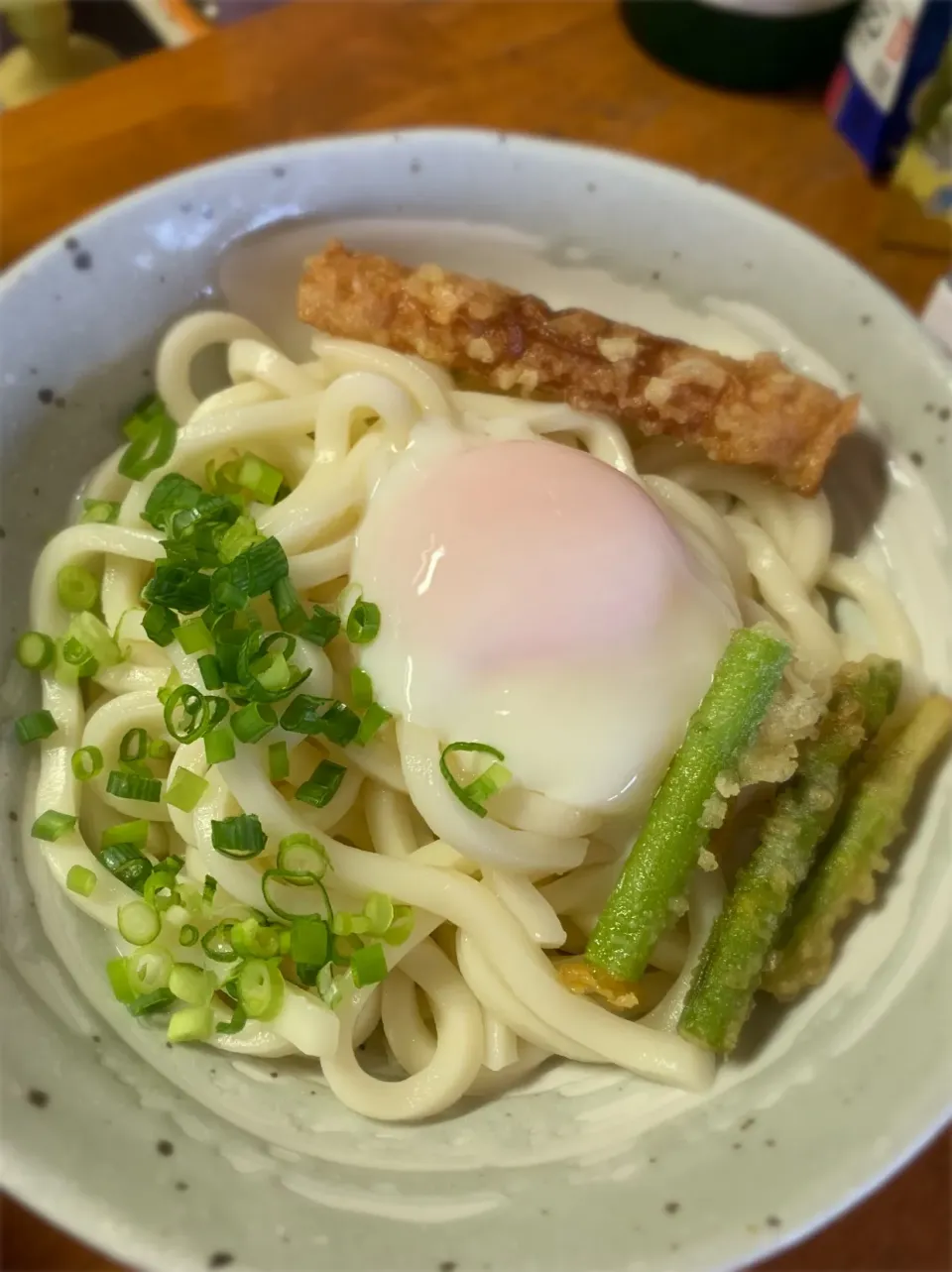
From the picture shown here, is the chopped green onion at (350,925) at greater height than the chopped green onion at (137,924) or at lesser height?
greater

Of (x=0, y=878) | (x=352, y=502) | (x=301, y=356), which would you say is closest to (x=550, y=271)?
(x=301, y=356)

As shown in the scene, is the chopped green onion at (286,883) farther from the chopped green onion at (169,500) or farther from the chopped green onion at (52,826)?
the chopped green onion at (169,500)

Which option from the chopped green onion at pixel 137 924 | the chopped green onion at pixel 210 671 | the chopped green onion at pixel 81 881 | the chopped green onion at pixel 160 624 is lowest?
the chopped green onion at pixel 81 881

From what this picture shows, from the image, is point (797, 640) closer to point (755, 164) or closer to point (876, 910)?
point (876, 910)

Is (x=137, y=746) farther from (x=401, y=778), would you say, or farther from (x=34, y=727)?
(x=401, y=778)

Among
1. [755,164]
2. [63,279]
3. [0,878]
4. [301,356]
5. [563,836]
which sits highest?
[755,164]

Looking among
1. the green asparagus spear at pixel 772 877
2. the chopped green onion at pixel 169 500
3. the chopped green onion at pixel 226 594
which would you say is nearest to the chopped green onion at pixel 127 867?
the chopped green onion at pixel 226 594

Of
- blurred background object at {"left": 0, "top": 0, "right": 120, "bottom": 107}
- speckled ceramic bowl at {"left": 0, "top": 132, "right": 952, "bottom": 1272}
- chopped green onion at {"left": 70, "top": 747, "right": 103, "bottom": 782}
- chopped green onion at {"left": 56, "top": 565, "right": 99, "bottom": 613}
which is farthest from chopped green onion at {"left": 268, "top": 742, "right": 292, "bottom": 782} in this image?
blurred background object at {"left": 0, "top": 0, "right": 120, "bottom": 107}
